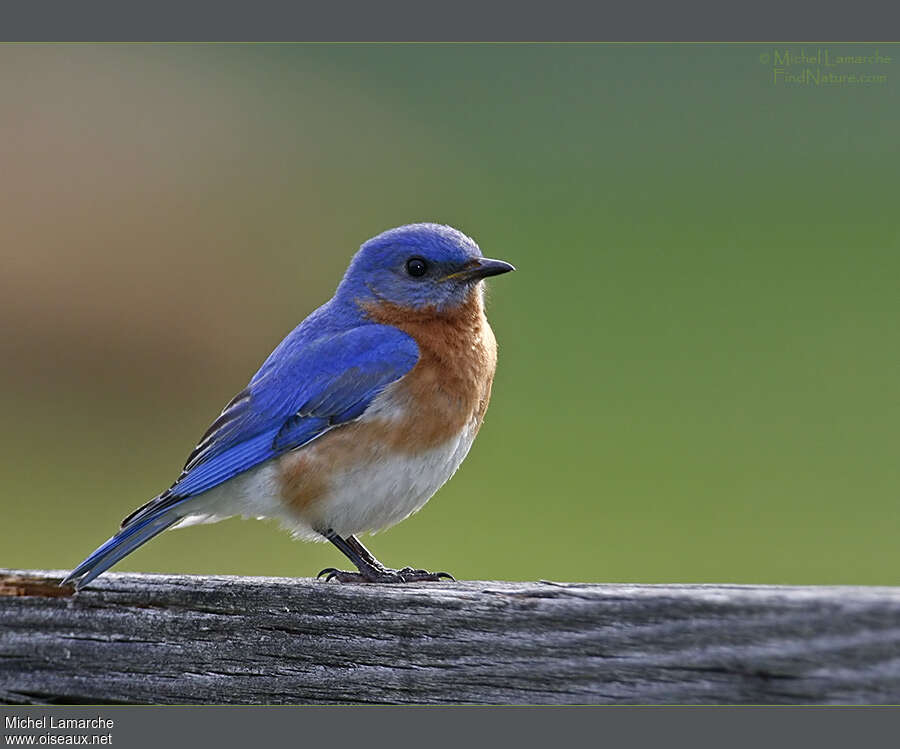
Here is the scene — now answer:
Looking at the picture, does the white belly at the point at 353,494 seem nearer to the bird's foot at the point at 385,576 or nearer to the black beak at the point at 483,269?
the bird's foot at the point at 385,576

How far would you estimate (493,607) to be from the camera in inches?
140

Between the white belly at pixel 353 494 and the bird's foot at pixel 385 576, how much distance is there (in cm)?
27

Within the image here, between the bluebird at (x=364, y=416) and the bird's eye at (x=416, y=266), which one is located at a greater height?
the bird's eye at (x=416, y=266)

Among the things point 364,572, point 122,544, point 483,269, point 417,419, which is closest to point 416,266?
point 483,269

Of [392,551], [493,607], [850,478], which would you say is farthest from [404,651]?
[850,478]

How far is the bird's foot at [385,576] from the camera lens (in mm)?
4405

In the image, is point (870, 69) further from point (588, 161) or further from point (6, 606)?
point (6, 606)

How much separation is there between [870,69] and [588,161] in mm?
2201

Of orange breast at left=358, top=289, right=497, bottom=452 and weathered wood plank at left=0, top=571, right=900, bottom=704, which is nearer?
weathered wood plank at left=0, top=571, right=900, bottom=704

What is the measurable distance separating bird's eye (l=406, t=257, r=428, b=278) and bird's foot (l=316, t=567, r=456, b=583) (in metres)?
1.21

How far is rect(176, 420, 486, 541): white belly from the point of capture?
488cm

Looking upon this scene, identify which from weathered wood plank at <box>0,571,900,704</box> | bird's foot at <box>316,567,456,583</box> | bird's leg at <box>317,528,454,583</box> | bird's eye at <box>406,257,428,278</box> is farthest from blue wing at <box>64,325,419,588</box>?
weathered wood plank at <box>0,571,900,704</box>

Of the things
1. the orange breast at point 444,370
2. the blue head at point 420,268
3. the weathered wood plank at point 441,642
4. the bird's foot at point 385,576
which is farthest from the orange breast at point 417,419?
the weathered wood plank at point 441,642

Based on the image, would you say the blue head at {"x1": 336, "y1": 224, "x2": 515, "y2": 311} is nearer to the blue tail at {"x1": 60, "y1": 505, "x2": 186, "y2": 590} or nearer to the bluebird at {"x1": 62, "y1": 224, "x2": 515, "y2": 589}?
the bluebird at {"x1": 62, "y1": 224, "x2": 515, "y2": 589}
